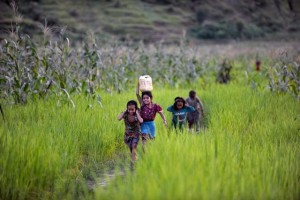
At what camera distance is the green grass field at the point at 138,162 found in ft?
11.8

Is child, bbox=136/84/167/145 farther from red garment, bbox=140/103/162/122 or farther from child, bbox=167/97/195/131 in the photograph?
child, bbox=167/97/195/131

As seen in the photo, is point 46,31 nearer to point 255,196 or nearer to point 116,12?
point 255,196

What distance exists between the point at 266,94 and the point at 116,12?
2796 inches

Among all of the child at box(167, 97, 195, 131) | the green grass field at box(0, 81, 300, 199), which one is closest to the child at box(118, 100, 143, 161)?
the green grass field at box(0, 81, 300, 199)

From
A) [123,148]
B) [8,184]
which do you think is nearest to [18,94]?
[123,148]

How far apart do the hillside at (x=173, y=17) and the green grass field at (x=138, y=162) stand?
151 ft

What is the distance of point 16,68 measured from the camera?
870 centimetres

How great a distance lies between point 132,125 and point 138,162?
1.50 metres

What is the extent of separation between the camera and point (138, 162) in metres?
4.80

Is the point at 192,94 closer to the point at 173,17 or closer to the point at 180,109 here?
the point at 180,109

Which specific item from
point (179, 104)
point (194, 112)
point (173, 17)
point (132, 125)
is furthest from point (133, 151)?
point (173, 17)

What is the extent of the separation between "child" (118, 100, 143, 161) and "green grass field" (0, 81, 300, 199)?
1.29ft

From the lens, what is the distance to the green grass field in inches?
142

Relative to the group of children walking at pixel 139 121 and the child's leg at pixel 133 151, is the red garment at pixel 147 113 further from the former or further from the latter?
the child's leg at pixel 133 151
